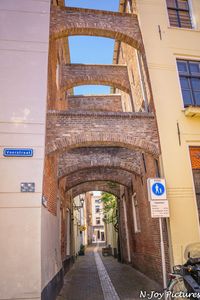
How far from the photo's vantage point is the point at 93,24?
27.6 ft

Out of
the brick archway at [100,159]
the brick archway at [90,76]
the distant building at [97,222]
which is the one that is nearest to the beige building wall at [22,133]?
the brick archway at [90,76]

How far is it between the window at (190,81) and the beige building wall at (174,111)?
0.87 feet

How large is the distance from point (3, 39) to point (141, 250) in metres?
9.73

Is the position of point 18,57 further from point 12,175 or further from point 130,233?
point 130,233

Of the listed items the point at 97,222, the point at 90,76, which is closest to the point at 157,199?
the point at 90,76

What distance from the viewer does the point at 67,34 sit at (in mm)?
8461

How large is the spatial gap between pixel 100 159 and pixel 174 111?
3.94 meters

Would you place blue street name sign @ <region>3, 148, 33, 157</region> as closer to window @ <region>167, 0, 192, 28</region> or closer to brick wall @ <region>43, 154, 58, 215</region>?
brick wall @ <region>43, 154, 58, 215</region>

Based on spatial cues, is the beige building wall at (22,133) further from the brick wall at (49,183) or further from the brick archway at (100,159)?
the brick archway at (100,159)

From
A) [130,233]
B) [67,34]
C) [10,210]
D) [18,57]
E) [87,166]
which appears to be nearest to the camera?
[10,210]

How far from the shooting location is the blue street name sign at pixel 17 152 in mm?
6086

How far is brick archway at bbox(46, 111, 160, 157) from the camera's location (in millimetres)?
7039

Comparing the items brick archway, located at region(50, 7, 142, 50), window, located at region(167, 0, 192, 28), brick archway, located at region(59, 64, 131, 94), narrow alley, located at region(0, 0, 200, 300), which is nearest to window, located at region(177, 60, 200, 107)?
narrow alley, located at region(0, 0, 200, 300)

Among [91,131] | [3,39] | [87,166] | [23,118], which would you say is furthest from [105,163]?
[3,39]
